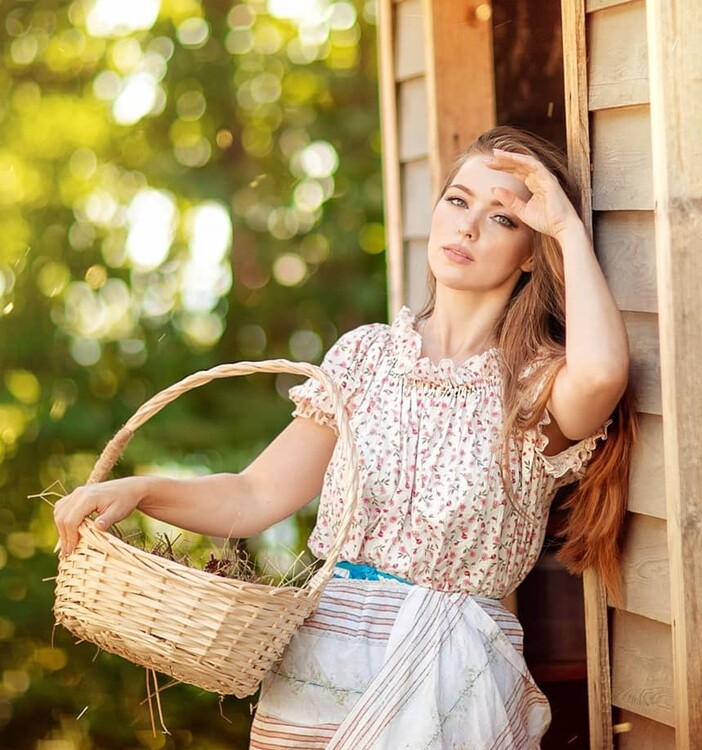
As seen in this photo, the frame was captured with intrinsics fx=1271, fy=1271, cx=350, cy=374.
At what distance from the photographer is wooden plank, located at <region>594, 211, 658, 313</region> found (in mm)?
2436

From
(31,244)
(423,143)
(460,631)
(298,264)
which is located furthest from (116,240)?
(460,631)

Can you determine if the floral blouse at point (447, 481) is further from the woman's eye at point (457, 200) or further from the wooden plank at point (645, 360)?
the woman's eye at point (457, 200)

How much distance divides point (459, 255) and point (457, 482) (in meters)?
0.49

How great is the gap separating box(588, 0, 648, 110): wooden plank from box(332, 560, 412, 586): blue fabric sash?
103cm

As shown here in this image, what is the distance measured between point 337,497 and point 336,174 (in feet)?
8.05

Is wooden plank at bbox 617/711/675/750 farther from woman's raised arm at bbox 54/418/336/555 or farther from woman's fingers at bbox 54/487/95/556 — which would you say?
woman's fingers at bbox 54/487/95/556

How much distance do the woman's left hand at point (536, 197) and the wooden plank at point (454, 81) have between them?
31.5 inches

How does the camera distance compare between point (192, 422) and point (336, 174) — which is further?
point (336, 174)

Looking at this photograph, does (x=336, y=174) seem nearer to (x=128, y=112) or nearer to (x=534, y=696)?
(x=128, y=112)

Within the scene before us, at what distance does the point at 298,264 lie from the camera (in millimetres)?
4867

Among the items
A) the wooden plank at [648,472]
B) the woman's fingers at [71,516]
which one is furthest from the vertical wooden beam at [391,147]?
the woman's fingers at [71,516]

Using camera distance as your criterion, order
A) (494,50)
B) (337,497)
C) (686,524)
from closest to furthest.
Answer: (686,524) < (337,497) < (494,50)

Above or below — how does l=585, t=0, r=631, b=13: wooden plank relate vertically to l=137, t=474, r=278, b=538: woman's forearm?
above

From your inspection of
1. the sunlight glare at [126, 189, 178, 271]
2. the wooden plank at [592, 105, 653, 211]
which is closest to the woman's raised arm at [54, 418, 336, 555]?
the wooden plank at [592, 105, 653, 211]
